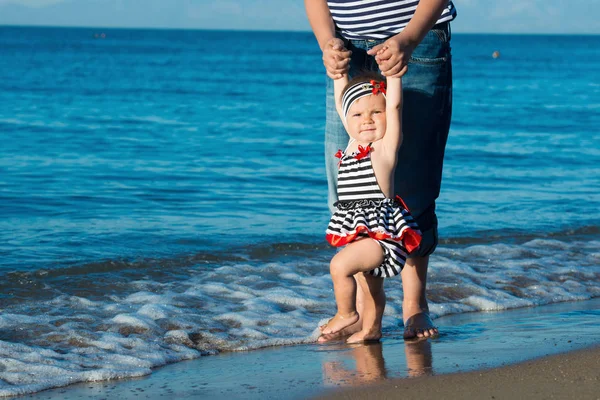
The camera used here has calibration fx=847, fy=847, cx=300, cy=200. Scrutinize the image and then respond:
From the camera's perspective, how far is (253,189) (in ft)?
31.2

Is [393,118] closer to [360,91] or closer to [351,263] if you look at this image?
[360,91]

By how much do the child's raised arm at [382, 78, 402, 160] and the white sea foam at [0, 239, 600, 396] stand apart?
114cm

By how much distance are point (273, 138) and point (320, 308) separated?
9829 millimetres

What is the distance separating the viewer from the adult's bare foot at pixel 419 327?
3918 millimetres

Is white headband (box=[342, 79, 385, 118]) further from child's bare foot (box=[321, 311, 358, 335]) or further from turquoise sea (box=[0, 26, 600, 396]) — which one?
turquoise sea (box=[0, 26, 600, 396])

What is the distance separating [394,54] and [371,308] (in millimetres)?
1156

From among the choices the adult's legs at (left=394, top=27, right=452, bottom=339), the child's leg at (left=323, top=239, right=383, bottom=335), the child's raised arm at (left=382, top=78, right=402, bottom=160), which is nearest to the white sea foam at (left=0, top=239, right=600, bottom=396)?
the child's leg at (left=323, top=239, right=383, bottom=335)

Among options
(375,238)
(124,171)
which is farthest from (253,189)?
(375,238)

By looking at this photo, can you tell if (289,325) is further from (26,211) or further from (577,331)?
(26,211)

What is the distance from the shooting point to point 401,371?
10.7 ft

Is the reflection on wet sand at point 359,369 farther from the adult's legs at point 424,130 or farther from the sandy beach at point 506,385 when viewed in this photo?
the adult's legs at point 424,130

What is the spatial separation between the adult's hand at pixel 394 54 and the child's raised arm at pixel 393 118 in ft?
0.20

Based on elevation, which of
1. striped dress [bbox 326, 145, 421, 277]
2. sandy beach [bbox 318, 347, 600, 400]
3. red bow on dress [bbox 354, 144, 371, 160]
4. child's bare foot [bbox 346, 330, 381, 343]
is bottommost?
sandy beach [bbox 318, 347, 600, 400]

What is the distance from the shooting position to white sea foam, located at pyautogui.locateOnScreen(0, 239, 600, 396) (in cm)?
380
